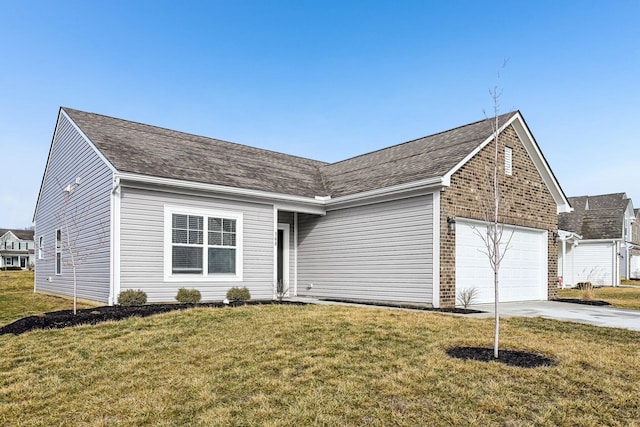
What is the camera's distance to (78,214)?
14.1 m

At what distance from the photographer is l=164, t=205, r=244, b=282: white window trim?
1192 centimetres

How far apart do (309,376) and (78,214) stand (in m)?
11.4

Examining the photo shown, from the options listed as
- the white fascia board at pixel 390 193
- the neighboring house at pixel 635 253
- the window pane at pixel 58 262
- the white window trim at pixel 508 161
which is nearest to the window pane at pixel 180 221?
the white fascia board at pixel 390 193

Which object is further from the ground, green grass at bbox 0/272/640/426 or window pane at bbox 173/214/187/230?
window pane at bbox 173/214/187/230

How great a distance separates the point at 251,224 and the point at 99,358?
289 inches

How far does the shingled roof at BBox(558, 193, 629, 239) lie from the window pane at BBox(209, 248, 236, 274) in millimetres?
24741

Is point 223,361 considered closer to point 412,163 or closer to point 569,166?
point 412,163

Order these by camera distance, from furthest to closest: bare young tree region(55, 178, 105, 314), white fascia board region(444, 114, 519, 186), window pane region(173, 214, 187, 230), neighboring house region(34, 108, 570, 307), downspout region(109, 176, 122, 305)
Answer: bare young tree region(55, 178, 105, 314) < window pane region(173, 214, 187, 230) < white fascia board region(444, 114, 519, 186) < neighboring house region(34, 108, 570, 307) < downspout region(109, 176, 122, 305)

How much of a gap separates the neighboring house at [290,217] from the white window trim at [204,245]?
1.2 inches

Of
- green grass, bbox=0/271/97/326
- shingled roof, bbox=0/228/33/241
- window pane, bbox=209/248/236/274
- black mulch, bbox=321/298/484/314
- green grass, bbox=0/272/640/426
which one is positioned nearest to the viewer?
green grass, bbox=0/272/640/426

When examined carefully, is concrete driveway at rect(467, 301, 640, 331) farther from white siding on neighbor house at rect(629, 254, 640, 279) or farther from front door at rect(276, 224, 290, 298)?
white siding on neighbor house at rect(629, 254, 640, 279)

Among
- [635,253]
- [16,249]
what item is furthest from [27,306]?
[16,249]

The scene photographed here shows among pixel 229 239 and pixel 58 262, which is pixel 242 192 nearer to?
pixel 229 239

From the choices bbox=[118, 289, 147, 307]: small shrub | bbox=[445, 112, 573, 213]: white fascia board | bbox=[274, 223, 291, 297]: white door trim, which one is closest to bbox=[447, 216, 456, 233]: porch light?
bbox=[445, 112, 573, 213]: white fascia board
